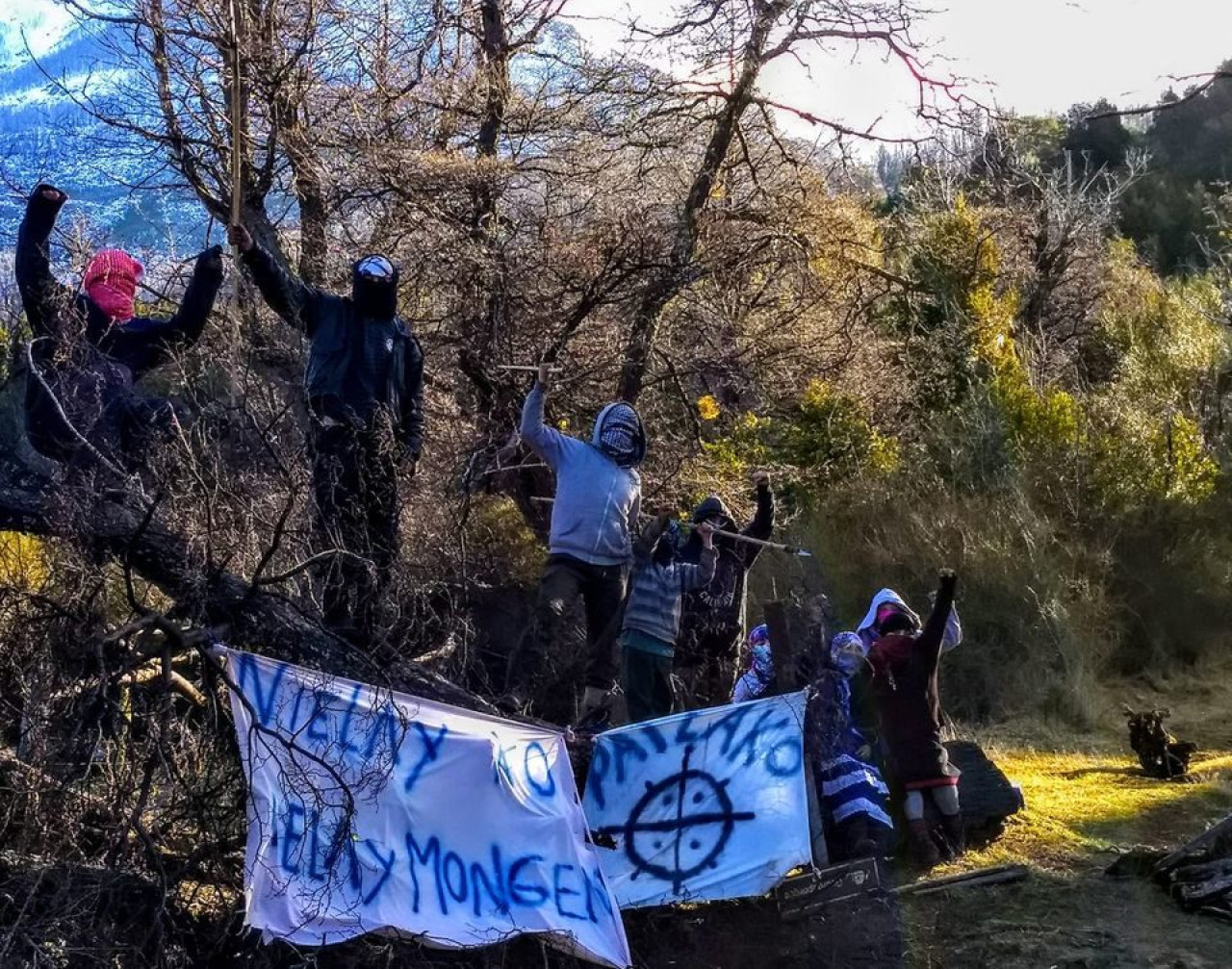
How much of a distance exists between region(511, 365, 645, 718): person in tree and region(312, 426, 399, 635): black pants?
94 cm

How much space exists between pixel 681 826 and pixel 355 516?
2.08 meters

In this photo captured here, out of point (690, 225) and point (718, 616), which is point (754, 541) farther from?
point (690, 225)

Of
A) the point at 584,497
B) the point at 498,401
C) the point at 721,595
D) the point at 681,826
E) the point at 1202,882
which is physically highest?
the point at 498,401

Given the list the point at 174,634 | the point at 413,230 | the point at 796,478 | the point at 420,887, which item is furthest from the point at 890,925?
the point at 796,478

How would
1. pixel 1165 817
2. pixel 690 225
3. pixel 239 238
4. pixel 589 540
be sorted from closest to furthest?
pixel 239 238 < pixel 589 540 < pixel 1165 817 < pixel 690 225

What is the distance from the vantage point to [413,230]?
11.0 metres

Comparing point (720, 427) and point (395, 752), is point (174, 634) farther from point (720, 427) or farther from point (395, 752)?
point (720, 427)

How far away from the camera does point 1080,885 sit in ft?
24.7

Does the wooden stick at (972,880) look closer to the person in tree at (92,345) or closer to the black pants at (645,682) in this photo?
the black pants at (645,682)

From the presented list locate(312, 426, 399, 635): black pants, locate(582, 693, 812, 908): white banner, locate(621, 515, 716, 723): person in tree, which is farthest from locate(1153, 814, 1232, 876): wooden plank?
locate(312, 426, 399, 635): black pants

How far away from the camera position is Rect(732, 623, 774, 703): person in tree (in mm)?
7480

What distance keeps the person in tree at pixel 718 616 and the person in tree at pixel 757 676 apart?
0.24 meters

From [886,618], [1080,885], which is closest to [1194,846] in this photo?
[1080,885]

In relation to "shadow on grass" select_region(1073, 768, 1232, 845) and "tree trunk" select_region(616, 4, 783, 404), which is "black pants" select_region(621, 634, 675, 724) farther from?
"tree trunk" select_region(616, 4, 783, 404)
